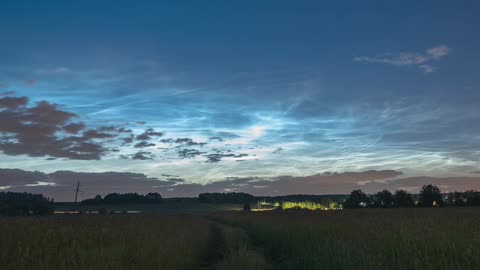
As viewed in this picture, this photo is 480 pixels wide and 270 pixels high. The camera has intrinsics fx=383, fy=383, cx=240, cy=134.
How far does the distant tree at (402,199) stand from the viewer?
380 feet

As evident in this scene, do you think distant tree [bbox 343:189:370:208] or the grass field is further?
distant tree [bbox 343:189:370:208]

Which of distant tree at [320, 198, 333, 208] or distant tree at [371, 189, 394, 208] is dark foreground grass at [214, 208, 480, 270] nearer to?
distant tree at [371, 189, 394, 208]

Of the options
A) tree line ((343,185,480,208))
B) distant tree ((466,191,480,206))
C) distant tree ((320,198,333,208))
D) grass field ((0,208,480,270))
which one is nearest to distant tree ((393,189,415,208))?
tree line ((343,185,480,208))

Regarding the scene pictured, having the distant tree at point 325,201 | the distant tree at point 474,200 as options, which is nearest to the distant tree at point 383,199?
the distant tree at point 474,200

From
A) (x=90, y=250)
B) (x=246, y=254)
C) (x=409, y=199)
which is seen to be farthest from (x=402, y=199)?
(x=90, y=250)

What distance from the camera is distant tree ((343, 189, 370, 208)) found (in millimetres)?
133938

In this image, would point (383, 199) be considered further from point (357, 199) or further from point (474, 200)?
point (474, 200)

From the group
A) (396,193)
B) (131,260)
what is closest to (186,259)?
(131,260)

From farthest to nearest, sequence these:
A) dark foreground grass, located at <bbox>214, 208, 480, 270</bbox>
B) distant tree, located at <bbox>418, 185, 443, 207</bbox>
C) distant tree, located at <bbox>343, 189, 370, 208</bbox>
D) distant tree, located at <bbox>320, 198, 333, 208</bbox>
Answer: distant tree, located at <bbox>320, 198, 333, 208</bbox>, distant tree, located at <bbox>343, 189, 370, 208</bbox>, distant tree, located at <bbox>418, 185, 443, 207</bbox>, dark foreground grass, located at <bbox>214, 208, 480, 270</bbox>

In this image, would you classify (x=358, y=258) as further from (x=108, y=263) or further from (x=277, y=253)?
(x=277, y=253)

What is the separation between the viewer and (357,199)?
136500 millimetres

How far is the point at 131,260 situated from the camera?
39.0ft

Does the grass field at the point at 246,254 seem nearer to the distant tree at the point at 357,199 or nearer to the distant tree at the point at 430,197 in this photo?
the distant tree at the point at 430,197

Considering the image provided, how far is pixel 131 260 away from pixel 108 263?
1490 millimetres
